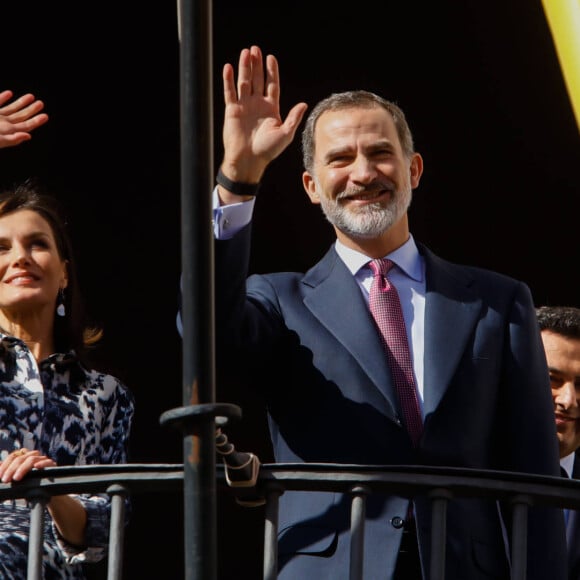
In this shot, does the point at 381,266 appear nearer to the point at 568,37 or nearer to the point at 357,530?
the point at 357,530

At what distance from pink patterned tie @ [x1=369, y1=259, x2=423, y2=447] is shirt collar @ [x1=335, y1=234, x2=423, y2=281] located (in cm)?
3

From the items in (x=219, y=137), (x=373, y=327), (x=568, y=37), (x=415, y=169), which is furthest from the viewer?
(x=219, y=137)

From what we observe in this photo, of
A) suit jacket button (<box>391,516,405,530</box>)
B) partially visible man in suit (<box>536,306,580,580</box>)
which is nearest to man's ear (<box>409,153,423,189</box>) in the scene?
partially visible man in suit (<box>536,306,580,580</box>)

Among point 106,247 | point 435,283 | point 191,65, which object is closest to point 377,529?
point 435,283

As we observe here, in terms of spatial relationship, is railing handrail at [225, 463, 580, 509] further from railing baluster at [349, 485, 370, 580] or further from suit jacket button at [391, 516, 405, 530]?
suit jacket button at [391, 516, 405, 530]

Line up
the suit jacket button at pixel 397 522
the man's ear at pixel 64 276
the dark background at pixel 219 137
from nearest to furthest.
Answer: the suit jacket button at pixel 397 522 < the man's ear at pixel 64 276 < the dark background at pixel 219 137

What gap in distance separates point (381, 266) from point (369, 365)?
40 centimetres

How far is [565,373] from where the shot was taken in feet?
16.8

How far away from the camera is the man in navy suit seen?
387cm

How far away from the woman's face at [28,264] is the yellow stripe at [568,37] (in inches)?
104

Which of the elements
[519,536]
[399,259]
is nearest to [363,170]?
[399,259]

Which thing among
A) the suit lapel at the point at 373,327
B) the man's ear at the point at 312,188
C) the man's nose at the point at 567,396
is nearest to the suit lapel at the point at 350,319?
the suit lapel at the point at 373,327

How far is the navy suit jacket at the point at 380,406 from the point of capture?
3.86m

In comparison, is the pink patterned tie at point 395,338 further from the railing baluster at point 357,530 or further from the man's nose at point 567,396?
the man's nose at point 567,396
